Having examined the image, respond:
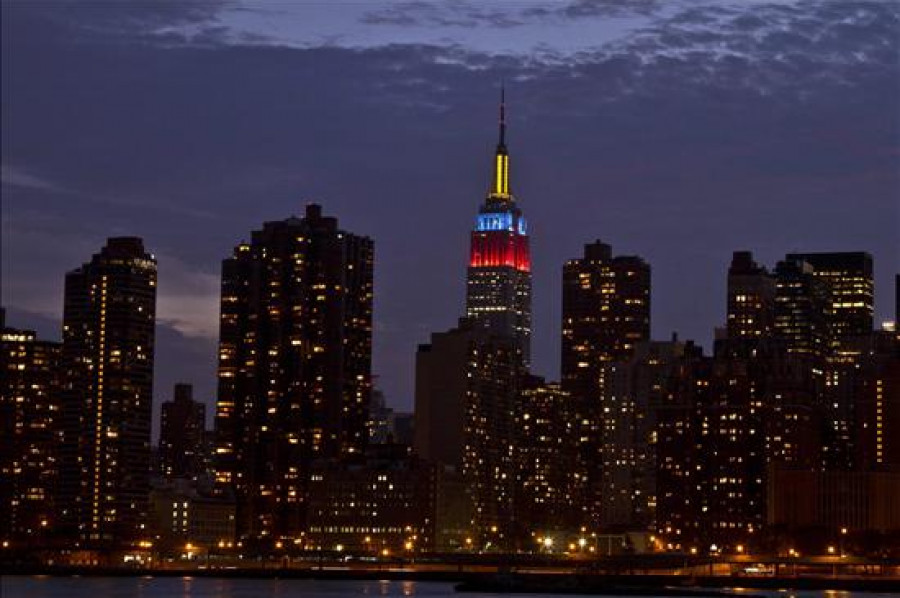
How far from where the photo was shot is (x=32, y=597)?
647ft

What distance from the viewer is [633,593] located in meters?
199

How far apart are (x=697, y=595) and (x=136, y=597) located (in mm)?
53111

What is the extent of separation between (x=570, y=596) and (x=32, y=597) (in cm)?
5077

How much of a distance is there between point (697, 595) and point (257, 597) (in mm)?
41609

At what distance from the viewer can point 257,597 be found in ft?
653

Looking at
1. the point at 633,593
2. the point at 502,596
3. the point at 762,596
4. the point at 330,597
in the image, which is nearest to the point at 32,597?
the point at 330,597

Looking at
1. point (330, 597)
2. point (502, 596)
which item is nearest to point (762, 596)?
point (502, 596)

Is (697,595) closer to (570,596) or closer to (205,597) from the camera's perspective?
(570,596)

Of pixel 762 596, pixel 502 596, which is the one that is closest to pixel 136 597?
pixel 502 596

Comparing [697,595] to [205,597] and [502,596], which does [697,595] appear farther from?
[205,597]

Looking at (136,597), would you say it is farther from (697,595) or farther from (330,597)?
(697,595)

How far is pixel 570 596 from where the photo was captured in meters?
198

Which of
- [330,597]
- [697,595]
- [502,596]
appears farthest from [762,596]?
[330,597]

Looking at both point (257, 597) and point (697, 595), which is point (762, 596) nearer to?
point (697, 595)
